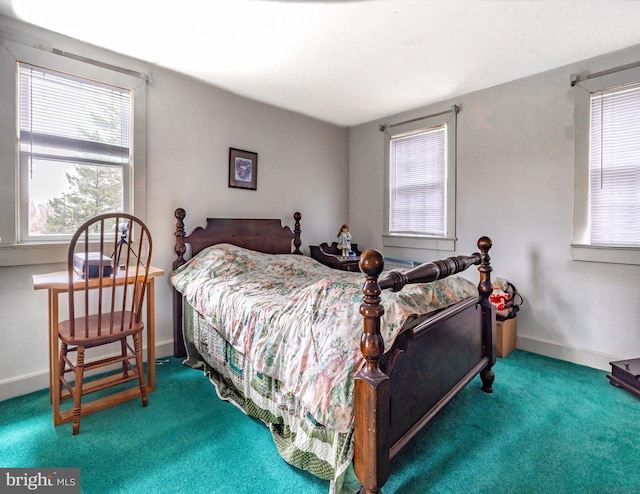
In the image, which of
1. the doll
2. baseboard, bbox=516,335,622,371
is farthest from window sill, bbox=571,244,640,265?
the doll

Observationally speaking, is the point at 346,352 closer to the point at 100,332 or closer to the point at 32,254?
the point at 100,332

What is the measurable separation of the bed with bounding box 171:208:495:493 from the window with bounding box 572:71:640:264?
117 cm

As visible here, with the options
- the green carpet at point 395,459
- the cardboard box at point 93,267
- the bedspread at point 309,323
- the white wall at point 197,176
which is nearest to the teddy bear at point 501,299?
the green carpet at point 395,459

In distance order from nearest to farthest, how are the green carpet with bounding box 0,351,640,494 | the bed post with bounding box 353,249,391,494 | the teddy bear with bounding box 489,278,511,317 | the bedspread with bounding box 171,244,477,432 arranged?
the bed post with bounding box 353,249,391,494, the bedspread with bounding box 171,244,477,432, the green carpet with bounding box 0,351,640,494, the teddy bear with bounding box 489,278,511,317

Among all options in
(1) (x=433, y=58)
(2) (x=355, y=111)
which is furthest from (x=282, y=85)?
(1) (x=433, y=58)

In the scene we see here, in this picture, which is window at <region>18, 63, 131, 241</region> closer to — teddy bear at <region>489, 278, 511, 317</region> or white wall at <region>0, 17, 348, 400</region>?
white wall at <region>0, 17, 348, 400</region>

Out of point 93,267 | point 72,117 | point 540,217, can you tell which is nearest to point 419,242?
point 540,217

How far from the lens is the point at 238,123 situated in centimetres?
326

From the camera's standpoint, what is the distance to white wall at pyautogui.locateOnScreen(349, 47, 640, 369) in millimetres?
2555

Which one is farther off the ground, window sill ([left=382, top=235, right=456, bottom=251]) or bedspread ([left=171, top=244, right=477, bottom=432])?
window sill ([left=382, top=235, right=456, bottom=251])

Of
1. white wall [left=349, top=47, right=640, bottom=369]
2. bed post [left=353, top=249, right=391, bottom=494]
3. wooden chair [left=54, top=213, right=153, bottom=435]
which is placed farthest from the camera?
white wall [left=349, top=47, right=640, bottom=369]

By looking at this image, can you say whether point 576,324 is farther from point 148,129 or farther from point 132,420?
point 148,129

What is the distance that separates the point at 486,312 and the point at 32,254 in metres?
3.10

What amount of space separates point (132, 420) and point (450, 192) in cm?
331
